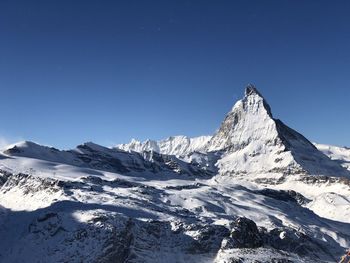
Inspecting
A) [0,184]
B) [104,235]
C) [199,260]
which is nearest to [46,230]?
[104,235]

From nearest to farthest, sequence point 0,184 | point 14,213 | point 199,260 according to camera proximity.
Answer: point 199,260
point 14,213
point 0,184

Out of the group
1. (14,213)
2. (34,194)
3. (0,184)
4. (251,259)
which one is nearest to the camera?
(251,259)

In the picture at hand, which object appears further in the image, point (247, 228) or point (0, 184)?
point (0, 184)

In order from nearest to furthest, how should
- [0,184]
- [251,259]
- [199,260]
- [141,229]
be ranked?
[251,259], [199,260], [141,229], [0,184]

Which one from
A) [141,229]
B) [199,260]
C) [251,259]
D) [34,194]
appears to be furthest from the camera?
[34,194]

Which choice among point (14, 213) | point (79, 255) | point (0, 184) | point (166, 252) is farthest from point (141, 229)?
point (0, 184)

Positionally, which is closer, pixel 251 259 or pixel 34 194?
pixel 251 259

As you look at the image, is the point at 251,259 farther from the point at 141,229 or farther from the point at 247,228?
the point at 141,229

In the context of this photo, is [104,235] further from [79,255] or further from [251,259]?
[251,259]

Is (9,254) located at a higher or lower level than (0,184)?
lower
